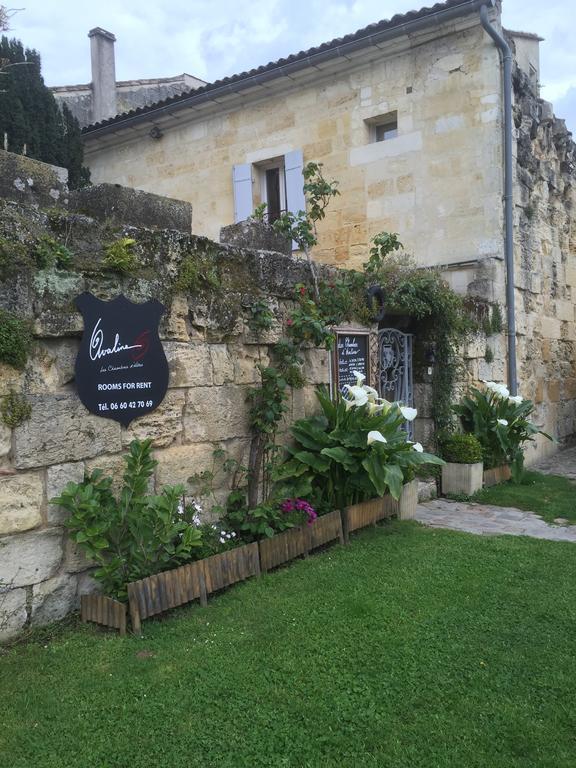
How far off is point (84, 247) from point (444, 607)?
2845 mm

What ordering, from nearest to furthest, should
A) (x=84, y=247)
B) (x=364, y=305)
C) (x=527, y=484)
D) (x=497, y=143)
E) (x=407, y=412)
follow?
(x=84, y=247), (x=407, y=412), (x=364, y=305), (x=527, y=484), (x=497, y=143)

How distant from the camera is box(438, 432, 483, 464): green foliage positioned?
21.9ft

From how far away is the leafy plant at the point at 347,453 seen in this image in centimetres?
443

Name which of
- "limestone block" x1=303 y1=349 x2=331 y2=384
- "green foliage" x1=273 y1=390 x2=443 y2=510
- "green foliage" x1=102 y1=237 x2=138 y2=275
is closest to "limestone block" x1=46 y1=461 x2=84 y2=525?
"green foliage" x1=102 y1=237 x2=138 y2=275

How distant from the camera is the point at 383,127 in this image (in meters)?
9.20

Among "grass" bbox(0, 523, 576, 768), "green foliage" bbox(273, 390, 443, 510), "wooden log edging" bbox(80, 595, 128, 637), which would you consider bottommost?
"grass" bbox(0, 523, 576, 768)

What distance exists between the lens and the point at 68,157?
33.1 ft

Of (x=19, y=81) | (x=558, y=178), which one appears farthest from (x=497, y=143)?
(x=19, y=81)

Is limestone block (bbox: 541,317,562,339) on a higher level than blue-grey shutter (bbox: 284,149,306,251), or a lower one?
lower

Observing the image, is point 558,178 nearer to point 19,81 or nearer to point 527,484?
point 527,484

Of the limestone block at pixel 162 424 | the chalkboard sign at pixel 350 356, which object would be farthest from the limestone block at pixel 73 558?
the chalkboard sign at pixel 350 356

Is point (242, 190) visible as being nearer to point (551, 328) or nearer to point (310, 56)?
point (310, 56)

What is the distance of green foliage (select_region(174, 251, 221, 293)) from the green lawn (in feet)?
12.7

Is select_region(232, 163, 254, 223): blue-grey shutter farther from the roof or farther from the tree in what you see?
the tree
